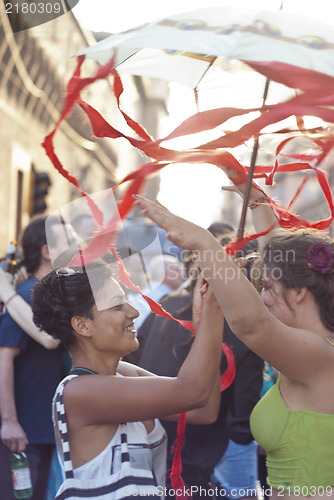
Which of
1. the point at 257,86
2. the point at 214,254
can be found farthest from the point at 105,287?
the point at 257,86

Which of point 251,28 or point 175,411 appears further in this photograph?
point 175,411

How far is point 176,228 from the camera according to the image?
4.97ft

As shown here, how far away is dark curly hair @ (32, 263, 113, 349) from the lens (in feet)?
6.57

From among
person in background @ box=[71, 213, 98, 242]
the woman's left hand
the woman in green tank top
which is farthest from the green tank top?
the woman's left hand

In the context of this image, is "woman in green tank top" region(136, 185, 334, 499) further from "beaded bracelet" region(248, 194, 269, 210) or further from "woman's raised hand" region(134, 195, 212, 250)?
"beaded bracelet" region(248, 194, 269, 210)

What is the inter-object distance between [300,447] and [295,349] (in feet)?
1.22

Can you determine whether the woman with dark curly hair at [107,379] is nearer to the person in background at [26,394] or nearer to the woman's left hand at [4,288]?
the person in background at [26,394]

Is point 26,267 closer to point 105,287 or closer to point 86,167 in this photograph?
point 105,287

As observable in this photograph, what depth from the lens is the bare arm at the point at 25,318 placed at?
2732 millimetres

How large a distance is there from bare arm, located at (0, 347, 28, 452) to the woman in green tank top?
1194mm

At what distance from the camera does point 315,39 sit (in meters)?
1.53

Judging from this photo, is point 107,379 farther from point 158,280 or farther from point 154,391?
point 158,280

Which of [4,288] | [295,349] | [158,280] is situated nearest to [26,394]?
[4,288]

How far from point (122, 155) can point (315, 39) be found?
80.3 feet
